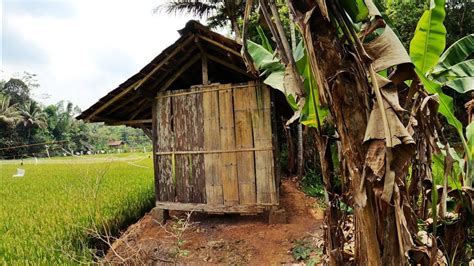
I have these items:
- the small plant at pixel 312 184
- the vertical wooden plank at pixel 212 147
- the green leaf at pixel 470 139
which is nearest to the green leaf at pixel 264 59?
the green leaf at pixel 470 139

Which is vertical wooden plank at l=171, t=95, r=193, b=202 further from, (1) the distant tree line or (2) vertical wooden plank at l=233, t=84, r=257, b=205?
(1) the distant tree line

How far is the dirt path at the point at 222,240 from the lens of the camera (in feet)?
14.0

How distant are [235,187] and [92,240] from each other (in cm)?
241

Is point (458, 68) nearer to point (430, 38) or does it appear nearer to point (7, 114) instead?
point (430, 38)

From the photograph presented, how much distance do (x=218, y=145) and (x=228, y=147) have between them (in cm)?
18

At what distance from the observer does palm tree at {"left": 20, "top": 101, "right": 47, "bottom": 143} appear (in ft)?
109

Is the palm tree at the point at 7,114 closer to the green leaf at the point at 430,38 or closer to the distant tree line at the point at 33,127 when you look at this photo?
the distant tree line at the point at 33,127

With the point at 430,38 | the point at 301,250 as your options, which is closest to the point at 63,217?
the point at 301,250

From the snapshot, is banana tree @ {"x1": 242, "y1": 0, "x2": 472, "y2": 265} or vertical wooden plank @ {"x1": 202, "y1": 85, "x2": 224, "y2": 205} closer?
banana tree @ {"x1": 242, "y1": 0, "x2": 472, "y2": 265}

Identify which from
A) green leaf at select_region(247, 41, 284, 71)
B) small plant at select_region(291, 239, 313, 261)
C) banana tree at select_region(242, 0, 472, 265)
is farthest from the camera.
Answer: small plant at select_region(291, 239, 313, 261)

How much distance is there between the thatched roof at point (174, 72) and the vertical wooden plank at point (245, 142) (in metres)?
0.43

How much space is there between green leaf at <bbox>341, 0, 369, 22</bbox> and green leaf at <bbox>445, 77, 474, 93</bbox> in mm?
1489

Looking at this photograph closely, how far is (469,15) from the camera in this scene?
37.0 ft

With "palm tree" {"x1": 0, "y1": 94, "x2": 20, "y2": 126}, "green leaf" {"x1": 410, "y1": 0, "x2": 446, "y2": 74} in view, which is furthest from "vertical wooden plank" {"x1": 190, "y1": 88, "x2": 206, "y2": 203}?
"palm tree" {"x1": 0, "y1": 94, "x2": 20, "y2": 126}
